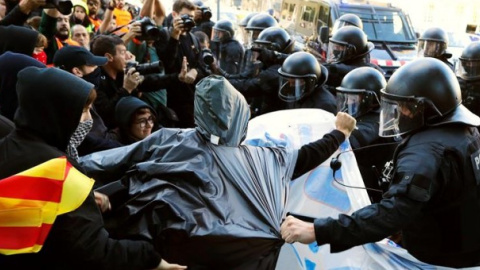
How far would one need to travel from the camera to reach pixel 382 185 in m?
3.67

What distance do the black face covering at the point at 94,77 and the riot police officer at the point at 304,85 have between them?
167 cm

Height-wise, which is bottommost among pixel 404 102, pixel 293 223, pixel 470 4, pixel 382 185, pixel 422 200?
pixel 470 4

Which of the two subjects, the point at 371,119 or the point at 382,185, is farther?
the point at 371,119

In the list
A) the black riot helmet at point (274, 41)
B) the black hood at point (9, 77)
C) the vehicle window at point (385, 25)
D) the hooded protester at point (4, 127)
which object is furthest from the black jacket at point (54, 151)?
the vehicle window at point (385, 25)

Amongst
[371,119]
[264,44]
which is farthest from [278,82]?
[371,119]

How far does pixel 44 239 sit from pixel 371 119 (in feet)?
9.77

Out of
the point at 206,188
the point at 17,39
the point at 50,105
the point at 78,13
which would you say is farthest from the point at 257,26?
the point at 50,105

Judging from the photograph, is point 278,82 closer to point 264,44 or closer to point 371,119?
point 264,44

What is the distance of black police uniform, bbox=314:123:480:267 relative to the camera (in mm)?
2650

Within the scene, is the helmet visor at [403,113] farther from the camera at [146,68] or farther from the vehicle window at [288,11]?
the vehicle window at [288,11]

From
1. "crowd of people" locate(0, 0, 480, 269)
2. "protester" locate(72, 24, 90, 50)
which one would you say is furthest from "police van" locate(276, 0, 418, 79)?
"crowd of people" locate(0, 0, 480, 269)

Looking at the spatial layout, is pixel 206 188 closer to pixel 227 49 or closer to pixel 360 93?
pixel 360 93

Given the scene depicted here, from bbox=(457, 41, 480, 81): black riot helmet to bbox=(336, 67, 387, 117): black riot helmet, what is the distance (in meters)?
2.13

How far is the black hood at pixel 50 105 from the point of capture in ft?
7.16
